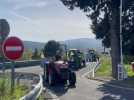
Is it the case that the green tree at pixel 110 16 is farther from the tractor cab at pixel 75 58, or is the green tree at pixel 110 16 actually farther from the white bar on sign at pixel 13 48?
the white bar on sign at pixel 13 48

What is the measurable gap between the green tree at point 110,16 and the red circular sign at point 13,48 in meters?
18.6

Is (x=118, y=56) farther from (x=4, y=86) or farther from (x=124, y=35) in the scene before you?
(x=4, y=86)

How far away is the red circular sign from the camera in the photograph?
47.1ft

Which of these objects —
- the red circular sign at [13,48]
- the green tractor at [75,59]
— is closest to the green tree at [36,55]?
the green tractor at [75,59]

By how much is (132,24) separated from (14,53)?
20.4 m

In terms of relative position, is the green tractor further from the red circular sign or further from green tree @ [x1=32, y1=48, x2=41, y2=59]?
the red circular sign

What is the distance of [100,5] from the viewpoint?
34062mm

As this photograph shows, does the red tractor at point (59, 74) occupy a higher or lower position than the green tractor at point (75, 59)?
lower

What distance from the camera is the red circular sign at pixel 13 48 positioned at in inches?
565

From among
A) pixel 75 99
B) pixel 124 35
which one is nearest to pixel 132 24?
pixel 124 35

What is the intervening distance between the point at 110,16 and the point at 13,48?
20.5 metres

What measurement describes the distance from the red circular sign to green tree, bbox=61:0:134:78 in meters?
18.6

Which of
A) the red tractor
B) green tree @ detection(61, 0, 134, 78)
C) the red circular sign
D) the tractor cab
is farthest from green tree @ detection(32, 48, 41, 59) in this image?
the red circular sign

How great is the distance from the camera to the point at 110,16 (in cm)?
3416
